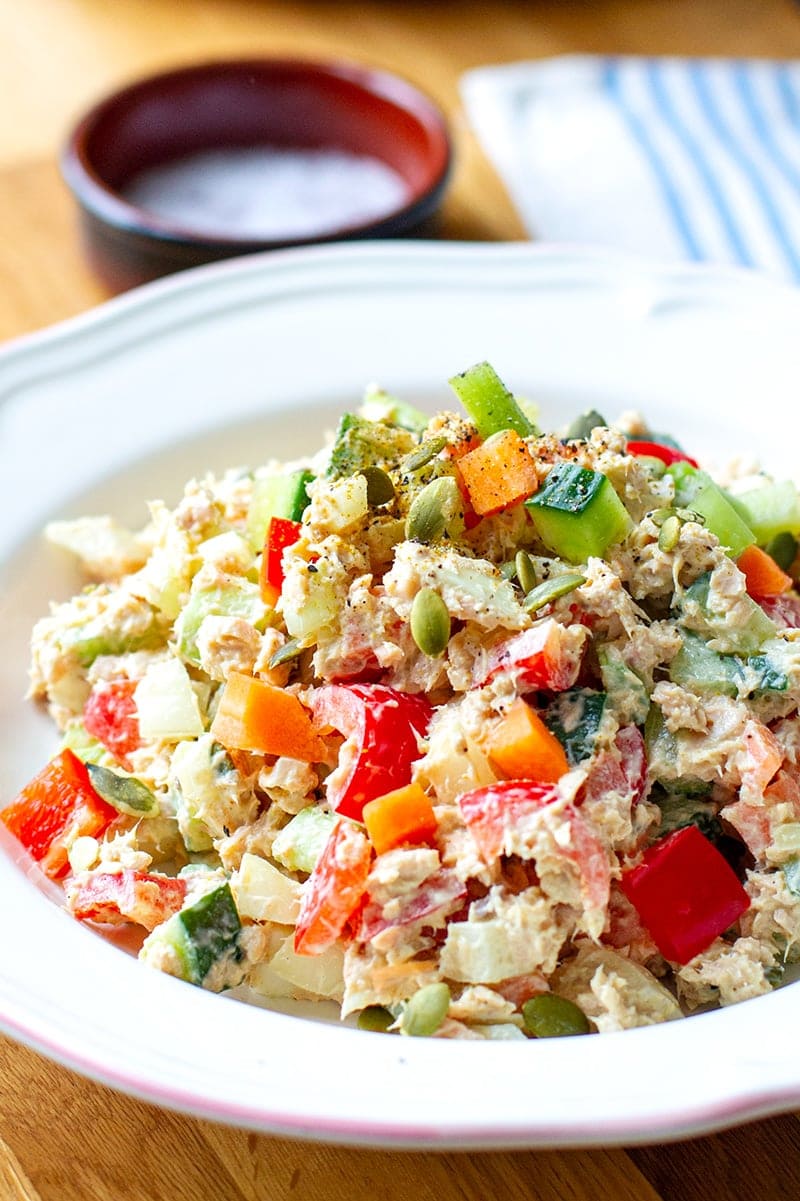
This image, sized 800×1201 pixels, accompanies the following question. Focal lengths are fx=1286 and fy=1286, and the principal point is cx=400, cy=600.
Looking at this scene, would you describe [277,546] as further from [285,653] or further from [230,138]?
[230,138]

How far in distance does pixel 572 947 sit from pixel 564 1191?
0.44 metres

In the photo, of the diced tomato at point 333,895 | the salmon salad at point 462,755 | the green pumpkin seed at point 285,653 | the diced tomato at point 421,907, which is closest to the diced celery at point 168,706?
the salmon salad at point 462,755

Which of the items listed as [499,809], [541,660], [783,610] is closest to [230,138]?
[783,610]

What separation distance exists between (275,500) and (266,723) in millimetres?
684

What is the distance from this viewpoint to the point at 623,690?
103 inches

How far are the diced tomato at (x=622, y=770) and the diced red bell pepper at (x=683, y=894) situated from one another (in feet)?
0.43

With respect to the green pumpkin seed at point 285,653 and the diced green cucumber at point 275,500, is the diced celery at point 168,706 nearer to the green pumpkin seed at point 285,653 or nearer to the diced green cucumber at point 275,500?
the green pumpkin seed at point 285,653

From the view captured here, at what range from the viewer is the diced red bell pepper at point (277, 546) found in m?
2.87

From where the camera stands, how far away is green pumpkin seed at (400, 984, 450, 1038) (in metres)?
2.33

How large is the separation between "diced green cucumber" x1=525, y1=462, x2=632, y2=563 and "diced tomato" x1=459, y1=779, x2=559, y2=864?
56cm

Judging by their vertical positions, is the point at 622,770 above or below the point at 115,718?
below

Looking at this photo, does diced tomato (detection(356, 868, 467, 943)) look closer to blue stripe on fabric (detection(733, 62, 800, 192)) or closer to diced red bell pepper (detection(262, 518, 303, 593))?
diced red bell pepper (detection(262, 518, 303, 593))

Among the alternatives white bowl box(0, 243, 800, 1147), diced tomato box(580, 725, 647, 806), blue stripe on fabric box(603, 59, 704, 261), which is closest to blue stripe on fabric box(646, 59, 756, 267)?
blue stripe on fabric box(603, 59, 704, 261)

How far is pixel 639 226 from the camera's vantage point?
16.5ft
